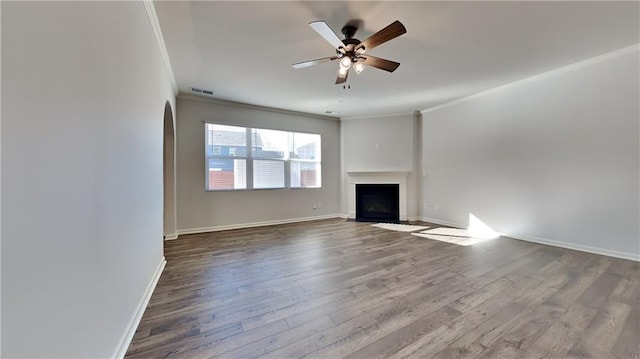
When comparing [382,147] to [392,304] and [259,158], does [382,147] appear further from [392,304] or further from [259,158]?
[392,304]

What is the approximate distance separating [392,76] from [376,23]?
1382 millimetres

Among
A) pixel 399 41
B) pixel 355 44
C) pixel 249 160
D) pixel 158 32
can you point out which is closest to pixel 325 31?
pixel 355 44

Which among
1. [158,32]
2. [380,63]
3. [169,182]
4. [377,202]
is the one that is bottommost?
[377,202]

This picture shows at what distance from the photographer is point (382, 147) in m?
6.01

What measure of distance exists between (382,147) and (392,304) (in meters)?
4.43

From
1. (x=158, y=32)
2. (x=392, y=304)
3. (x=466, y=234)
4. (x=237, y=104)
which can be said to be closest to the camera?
(x=392, y=304)

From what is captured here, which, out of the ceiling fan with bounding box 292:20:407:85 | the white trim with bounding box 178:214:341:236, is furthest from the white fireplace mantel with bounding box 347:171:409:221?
the ceiling fan with bounding box 292:20:407:85

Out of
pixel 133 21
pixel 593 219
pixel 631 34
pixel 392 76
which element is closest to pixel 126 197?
pixel 133 21

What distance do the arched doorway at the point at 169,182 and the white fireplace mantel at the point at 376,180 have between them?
3.80 m

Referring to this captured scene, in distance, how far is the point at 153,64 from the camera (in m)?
2.40

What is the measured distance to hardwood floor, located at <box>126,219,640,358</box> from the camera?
1.59 m

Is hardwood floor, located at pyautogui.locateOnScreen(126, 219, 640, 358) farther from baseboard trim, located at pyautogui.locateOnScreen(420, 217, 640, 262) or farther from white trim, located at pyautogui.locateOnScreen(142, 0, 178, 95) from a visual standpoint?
white trim, located at pyautogui.locateOnScreen(142, 0, 178, 95)

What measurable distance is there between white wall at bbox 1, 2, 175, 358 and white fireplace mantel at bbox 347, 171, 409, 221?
192 inches

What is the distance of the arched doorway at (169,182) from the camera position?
13.5 ft
